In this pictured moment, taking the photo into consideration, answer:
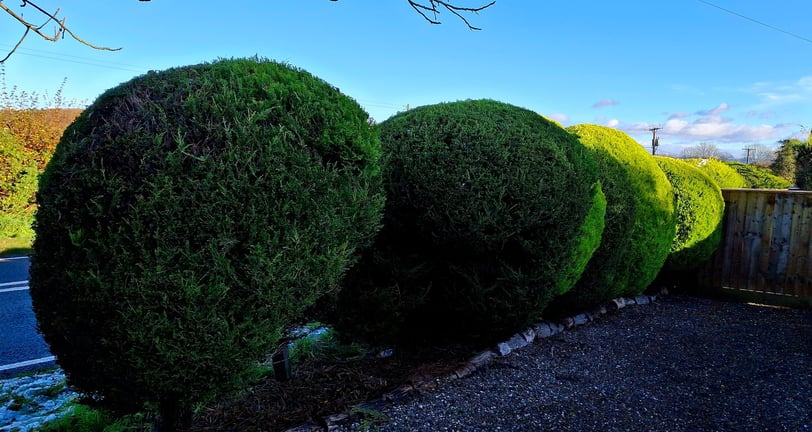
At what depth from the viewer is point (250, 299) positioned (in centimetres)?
272

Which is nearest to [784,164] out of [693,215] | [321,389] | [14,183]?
[693,215]

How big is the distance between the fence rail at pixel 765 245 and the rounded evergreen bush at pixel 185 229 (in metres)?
7.31

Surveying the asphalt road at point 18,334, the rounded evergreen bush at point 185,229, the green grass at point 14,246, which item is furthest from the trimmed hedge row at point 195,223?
the green grass at point 14,246

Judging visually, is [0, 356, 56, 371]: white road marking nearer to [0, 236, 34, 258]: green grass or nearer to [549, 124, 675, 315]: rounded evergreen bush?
[549, 124, 675, 315]: rounded evergreen bush

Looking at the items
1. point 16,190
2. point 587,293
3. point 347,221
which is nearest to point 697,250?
point 587,293

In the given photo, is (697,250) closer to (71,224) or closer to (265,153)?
(265,153)

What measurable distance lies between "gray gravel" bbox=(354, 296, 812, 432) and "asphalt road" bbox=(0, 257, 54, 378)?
→ 10.8 ft

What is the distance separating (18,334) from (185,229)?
5.32 meters

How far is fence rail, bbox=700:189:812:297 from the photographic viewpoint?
7.49m

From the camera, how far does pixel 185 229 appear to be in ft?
8.36

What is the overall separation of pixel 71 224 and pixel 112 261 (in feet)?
1.05

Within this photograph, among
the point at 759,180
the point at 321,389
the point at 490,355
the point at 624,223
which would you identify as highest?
the point at 759,180

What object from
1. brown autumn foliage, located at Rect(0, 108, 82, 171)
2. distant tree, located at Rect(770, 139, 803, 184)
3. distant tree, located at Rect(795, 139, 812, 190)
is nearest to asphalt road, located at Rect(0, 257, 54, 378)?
brown autumn foliage, located at Rect(0, 108, 82, 171)

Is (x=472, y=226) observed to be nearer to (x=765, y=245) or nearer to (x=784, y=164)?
(x=765, y=245)
